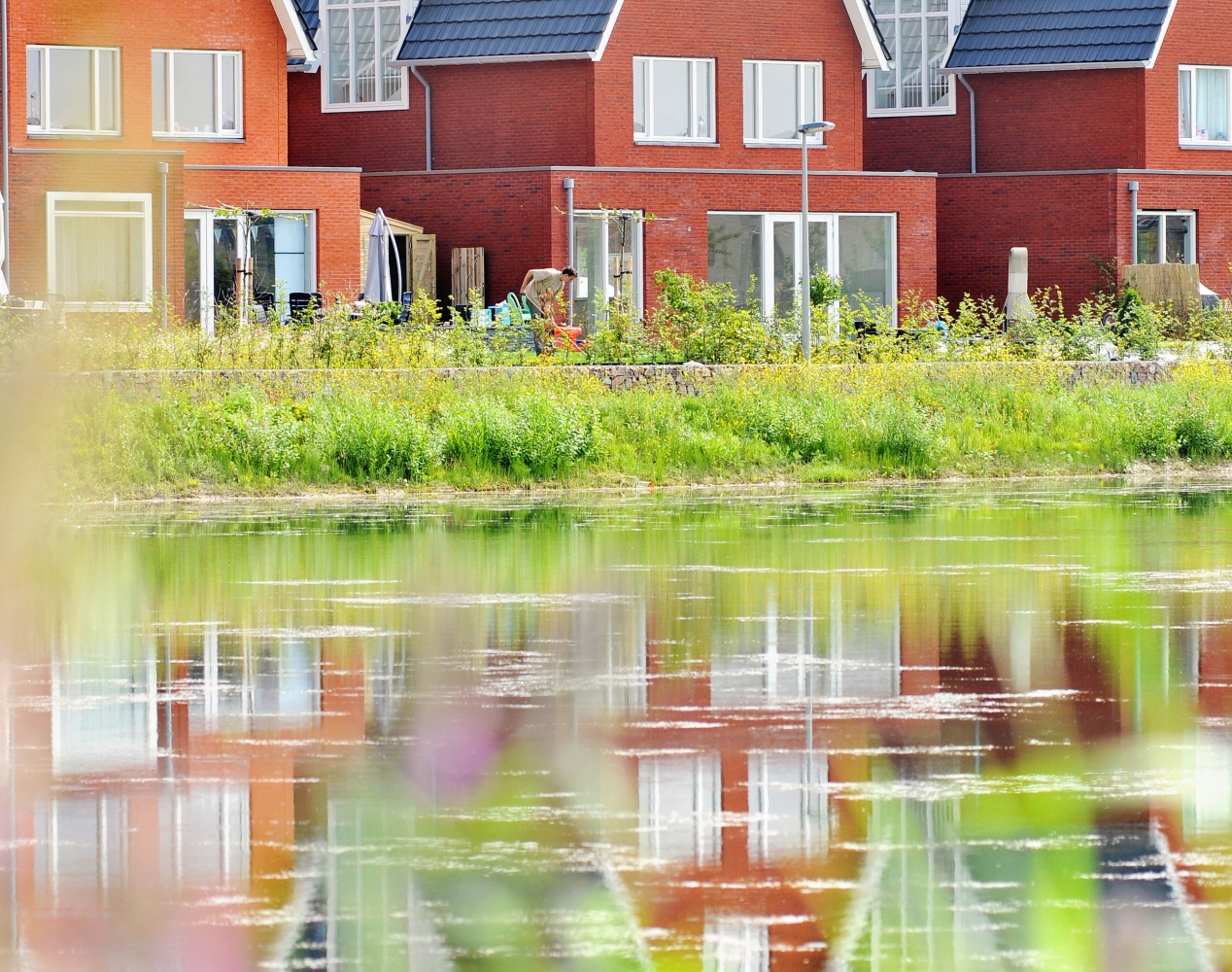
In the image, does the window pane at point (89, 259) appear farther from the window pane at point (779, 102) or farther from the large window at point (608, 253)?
the window pane at point (779, 102)

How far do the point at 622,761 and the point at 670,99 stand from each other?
3798 cm

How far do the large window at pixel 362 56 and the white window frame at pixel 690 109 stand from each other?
504 cm

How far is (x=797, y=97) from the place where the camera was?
47031 millimetres

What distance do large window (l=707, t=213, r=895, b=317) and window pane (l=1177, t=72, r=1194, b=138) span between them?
816 cm

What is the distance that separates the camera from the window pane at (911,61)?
52469 mm

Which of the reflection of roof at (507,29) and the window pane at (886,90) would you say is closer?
the reflection of roof at (507,29)

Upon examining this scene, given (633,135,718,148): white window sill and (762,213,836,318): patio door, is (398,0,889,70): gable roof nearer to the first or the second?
(633,135,718,148): white window sill

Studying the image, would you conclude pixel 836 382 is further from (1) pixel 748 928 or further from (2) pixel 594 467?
(1) pixel 748 928

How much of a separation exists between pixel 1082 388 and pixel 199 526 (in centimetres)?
1412

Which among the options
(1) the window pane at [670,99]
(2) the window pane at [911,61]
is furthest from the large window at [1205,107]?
(1) the window pane at [670,99]

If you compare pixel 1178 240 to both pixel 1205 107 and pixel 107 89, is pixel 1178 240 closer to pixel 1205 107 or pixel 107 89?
pixel 1205 107

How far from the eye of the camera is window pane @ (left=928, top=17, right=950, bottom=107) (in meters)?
52.2

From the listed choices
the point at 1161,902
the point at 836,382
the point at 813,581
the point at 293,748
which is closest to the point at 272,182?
the point at 836,382

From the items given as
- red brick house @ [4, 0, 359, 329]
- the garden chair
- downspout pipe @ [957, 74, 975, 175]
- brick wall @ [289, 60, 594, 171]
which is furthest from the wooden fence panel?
downspout pipe @ [957, 74, 975, 175]
